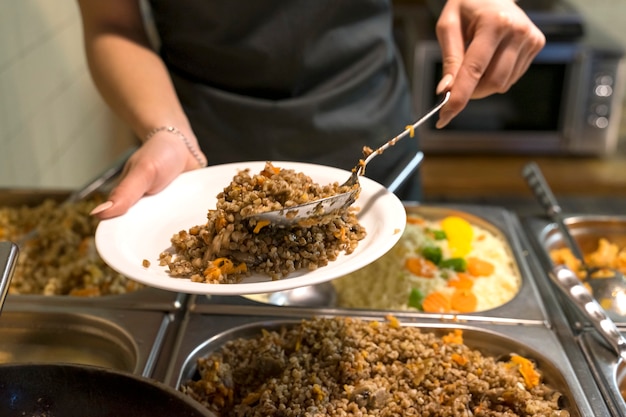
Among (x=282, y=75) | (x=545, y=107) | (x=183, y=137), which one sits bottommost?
(x=183, y=137)

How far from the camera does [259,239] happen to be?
102 centimetres

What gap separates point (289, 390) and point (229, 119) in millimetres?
835

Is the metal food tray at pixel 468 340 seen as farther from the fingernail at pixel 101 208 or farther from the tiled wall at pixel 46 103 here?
the tiled wall at pixel 46 103

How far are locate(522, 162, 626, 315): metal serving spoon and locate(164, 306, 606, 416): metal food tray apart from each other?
0.21 metres

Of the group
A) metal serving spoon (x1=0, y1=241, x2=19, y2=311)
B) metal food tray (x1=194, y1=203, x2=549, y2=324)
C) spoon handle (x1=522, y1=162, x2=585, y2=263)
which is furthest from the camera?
spoon handle (x1=522, y1=162, x2=585, y2=263)

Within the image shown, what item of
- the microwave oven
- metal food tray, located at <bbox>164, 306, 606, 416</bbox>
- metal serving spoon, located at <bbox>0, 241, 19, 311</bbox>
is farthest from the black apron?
the microwave oven

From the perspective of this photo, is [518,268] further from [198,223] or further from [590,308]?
[198,223]

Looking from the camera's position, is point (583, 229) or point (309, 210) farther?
point (583, 229)

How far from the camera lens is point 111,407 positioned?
87 cm

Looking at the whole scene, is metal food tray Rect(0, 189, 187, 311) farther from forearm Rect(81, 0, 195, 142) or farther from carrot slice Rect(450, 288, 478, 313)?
carrot slice Rect(450, 288, 478, 313)

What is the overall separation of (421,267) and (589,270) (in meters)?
0.37

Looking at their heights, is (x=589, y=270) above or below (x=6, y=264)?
above

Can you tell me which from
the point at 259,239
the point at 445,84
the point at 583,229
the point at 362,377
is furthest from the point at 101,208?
the point at 583,229

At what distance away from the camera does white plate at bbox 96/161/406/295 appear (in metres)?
0.90
